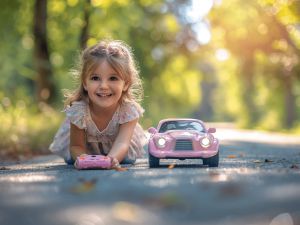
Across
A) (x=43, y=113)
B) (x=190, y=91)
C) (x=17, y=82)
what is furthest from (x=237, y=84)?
(x=43, y=113)

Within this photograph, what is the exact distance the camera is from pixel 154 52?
37.2 metres

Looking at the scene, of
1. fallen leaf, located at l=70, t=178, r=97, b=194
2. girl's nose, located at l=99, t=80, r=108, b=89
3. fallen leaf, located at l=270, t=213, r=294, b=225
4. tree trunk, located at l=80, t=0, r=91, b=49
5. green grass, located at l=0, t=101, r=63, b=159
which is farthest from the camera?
tree trunk, located at l=80, t=0, r=91, b=49

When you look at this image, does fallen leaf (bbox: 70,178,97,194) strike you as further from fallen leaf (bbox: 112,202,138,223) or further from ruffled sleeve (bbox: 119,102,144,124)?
ruffled sleeve (bbox: 119,102,144,124)

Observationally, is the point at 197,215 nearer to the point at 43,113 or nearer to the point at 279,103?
the point at 43,113

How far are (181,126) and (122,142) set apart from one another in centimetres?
59

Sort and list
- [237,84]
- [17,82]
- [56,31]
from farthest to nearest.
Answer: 1. [237,84]
2. [17,82]
3. [56,31]

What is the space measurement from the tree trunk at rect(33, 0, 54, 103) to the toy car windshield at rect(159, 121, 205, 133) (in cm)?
1321

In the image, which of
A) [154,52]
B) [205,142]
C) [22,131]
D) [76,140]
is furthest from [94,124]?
[154,52]

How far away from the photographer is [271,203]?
9.93 ft

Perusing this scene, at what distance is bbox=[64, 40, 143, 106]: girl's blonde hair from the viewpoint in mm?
5762

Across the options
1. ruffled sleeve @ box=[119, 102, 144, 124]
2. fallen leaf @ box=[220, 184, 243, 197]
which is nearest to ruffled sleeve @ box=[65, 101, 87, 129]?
ruffled sleeve @ box=[119, 102, 144, 124]

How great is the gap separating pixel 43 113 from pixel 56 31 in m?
13.2

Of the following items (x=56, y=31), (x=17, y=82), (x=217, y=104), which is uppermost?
(x=56, y=31)

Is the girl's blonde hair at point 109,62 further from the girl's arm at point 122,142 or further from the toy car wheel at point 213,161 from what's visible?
the toy car wheel at point 213,161
